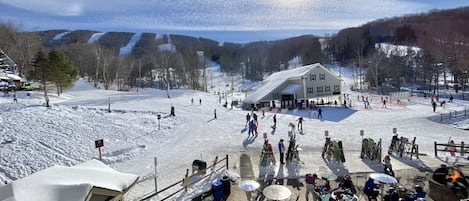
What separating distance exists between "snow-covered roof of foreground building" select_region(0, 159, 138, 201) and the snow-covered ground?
191 inches

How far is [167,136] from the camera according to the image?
993 inches

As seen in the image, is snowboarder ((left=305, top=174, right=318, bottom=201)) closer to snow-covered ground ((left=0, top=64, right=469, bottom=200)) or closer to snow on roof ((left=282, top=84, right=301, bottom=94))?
snow-covered ground ((left=0, top=64, right=469, bottom=200))

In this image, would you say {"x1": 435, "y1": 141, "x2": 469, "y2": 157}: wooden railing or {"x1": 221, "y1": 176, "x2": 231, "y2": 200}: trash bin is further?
{"x1": 435, "y1": 141, "x2": 469, "y2": 157}: wooden railing

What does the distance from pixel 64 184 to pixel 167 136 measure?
1682cm

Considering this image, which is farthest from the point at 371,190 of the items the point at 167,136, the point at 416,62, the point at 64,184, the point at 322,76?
the point at 416,62

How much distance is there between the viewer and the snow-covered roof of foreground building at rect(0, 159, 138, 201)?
7809mm

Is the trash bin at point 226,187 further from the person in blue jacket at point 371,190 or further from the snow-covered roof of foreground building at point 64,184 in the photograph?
the person in blue jacket at point 371,190

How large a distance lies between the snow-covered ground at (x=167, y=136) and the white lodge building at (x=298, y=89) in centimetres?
795

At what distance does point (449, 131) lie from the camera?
27469mm

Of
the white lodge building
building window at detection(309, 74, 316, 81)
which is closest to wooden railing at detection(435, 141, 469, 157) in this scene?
the white lodge building

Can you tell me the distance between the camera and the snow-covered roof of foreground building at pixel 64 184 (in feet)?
25.6

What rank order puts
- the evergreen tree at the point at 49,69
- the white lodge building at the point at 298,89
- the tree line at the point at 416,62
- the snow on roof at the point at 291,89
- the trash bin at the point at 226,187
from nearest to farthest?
1. the trash bin at the point at 226,187
2. the evergreen tree at the point at 49,69
3. the snow on roof at the point at 291,89
4. the white lodge building at the point at 298,89
5. the tree line at the point at 416,62

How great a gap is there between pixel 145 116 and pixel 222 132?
32.0 feet

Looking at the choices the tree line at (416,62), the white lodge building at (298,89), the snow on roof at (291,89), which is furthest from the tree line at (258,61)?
the snow on roof at (291,89)
